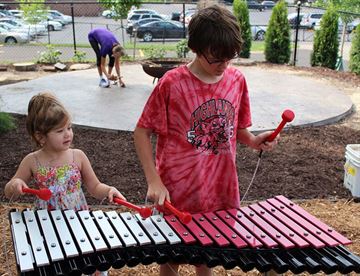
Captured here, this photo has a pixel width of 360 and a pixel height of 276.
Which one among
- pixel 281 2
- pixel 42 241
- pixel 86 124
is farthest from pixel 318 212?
pixel 281 2

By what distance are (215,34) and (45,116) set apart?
107cm

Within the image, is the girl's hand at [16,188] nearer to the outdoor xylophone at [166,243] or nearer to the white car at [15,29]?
the outdoor xylophone at [166,243]

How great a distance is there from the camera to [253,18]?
107ft

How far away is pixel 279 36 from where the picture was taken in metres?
13.5

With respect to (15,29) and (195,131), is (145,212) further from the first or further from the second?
(15,29)

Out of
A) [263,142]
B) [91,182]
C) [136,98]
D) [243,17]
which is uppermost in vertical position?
[243,17]

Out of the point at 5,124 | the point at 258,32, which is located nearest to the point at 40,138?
the point at 5,124

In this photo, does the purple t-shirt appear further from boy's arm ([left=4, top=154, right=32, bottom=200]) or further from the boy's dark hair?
the boy's dark hair

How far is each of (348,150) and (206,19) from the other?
3.26m

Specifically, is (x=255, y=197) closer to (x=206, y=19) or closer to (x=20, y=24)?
(x=206, y=19)

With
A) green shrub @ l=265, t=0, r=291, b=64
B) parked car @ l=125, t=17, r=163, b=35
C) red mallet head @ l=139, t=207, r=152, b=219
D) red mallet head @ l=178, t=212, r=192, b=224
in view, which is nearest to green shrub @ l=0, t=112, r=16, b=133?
red mallet head @ l=139, t=207, r=152, b=219

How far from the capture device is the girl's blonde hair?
2697 millimetres

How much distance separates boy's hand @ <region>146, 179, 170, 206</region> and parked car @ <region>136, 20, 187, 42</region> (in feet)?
71.4

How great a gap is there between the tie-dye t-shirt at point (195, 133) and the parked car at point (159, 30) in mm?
21580
